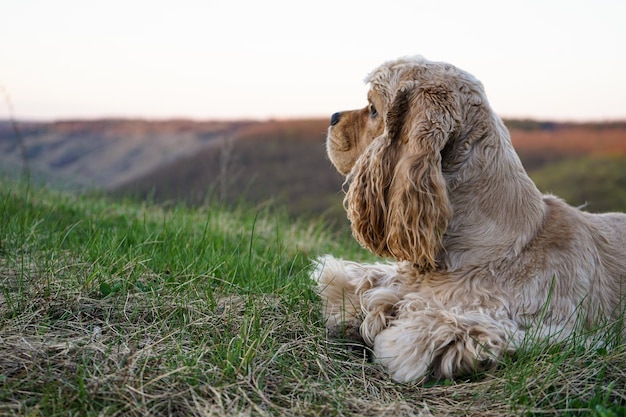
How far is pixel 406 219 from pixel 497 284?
511mm

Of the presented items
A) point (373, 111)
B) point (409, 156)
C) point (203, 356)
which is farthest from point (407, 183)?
point (203, 356)

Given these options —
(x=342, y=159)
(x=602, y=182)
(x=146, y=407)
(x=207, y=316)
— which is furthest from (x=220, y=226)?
(x=602, y=182)

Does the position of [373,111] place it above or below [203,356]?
above

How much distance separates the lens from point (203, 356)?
252 centimetres

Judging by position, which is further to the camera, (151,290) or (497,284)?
(151,290)

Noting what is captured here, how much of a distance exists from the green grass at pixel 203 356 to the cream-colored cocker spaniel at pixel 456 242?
13 centimetres

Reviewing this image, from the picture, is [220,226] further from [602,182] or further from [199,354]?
[602,182]

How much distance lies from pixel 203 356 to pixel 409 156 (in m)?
1.26

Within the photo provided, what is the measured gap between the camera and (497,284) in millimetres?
2828

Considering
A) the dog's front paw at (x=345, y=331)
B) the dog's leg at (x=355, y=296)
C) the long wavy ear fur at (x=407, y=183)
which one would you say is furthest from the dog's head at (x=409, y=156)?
the dog's front paw at (x=345, y=331)

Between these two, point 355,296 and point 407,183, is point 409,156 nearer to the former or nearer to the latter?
point 407,183

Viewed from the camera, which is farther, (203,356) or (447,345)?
(447,345)

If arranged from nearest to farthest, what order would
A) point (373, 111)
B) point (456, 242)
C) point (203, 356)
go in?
1. point (203, 356)
2. point (456, 242)
3. point (373, 111)

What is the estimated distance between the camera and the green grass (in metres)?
2.20
